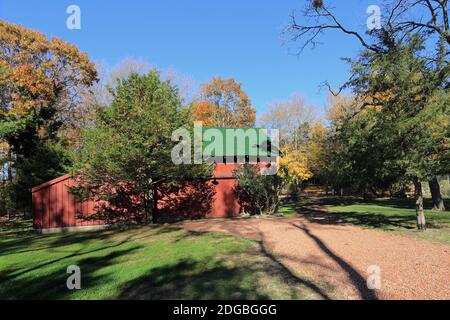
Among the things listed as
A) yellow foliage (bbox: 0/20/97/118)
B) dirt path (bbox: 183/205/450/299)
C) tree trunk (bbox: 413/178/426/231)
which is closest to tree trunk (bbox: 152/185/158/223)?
dirt path (bbox: 183/205/450/299)

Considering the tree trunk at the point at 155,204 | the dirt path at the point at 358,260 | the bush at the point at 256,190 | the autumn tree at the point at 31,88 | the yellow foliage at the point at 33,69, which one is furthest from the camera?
the yellow foliage at the point at 33,69

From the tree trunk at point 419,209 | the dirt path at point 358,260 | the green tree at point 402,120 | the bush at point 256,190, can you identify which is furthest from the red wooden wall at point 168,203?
the tree trunk at point 419,209

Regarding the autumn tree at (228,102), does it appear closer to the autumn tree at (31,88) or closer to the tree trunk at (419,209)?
the autumn tree at (31,88)

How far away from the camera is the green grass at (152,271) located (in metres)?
5.94

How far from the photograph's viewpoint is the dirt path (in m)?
5.76

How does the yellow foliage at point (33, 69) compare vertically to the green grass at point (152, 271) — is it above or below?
above

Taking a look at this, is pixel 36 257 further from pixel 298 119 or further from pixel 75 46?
pixel 298 119

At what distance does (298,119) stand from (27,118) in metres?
41.4

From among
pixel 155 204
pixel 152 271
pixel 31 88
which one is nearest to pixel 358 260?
pixel 152 271

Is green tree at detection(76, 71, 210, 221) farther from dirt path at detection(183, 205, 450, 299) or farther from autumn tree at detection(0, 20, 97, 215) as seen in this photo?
autumn tree at detection(0, 20, 97, 215)

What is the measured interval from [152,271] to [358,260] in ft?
14.9

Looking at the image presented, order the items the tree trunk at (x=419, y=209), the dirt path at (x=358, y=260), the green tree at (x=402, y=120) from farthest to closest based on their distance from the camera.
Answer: the tree trunk at (x=419, y=209) → the green tree at (x=402, y=120) → the dirt path at (x=358, y=260)

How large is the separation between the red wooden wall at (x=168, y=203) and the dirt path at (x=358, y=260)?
23.1 ft
